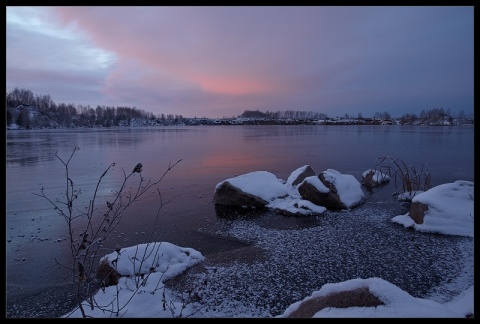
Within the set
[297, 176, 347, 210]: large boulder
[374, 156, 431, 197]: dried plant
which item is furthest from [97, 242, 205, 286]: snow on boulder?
[374, 156, 431, 197]: dried plant

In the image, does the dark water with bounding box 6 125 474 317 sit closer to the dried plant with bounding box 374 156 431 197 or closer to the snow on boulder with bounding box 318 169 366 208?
the dried plant with bounding box 374 156 431 197

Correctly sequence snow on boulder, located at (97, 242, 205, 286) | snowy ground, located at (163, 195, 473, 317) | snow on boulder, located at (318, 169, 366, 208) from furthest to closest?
snow on boulder, located at (318, 169, 366, 208), snow on boulder, located at (97, 242, 205, 286), snowy ground, located at (163, 195, 473, 317)

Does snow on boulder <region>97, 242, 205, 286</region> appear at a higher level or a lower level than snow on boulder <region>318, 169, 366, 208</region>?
lower

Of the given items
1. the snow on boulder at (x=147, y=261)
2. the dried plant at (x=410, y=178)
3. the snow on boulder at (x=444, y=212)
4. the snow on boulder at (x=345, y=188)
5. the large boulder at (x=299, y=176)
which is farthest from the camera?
the large boulder at (x=299, y=176)

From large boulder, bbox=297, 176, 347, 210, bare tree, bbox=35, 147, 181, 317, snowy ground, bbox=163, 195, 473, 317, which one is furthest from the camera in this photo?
large boulder, bbox=297, 176, 347, 210

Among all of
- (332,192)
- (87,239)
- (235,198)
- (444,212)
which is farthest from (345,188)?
(87,239)

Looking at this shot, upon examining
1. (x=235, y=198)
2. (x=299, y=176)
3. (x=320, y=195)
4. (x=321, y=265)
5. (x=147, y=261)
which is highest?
(x=299, y=176)

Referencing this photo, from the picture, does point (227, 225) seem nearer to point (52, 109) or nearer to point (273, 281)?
point (273, 281)

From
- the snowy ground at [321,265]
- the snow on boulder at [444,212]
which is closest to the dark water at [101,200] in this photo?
the snowy ground at [321,265]

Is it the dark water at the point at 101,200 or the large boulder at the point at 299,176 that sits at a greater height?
the large boulder at the point at 299,176

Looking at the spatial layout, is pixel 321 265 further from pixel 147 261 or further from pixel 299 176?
pixel 299 176

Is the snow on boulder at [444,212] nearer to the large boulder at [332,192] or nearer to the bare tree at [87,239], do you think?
the large boulder at [332,192]

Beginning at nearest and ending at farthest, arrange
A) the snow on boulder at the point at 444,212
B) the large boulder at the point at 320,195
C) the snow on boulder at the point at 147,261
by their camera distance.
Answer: the snow on boulder at the point at 147,261
the snow on boulder at the point at 444,212
the large boulder at the point at 320,195

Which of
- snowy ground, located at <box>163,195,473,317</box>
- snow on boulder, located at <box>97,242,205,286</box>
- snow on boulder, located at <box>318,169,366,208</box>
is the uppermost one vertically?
snow on boulder, located at <box>318,169,366,208</box>
